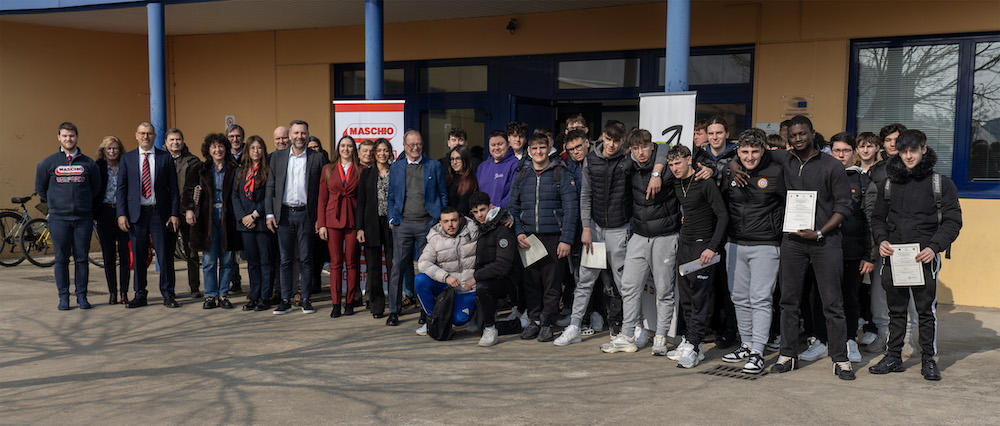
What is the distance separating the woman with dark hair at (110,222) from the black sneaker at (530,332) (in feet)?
13.6

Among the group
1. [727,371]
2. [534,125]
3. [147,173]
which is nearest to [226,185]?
[147,173]

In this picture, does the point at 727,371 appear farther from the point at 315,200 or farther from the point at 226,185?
the point at 226,185

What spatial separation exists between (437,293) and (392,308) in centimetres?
66

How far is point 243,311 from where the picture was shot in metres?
7.86

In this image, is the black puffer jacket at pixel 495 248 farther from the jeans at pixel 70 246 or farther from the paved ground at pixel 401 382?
the jeans at pixel 70 246

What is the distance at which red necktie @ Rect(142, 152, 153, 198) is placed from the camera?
790cm

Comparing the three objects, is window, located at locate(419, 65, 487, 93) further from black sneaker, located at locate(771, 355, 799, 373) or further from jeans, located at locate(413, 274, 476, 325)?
black sneaker, located at locate(771, 355, 799, 373)

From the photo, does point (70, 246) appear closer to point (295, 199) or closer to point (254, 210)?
point (254, 210)

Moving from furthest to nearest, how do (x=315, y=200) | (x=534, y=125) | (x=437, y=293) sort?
(x=534, y=125), (x=315, y=200), (x=437, y=293)

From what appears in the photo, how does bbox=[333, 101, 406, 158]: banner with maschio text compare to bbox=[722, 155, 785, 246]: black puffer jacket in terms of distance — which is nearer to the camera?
bbox=[722, 155, 785, 246]: black puffer jacket

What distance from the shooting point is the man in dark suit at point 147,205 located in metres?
7.90

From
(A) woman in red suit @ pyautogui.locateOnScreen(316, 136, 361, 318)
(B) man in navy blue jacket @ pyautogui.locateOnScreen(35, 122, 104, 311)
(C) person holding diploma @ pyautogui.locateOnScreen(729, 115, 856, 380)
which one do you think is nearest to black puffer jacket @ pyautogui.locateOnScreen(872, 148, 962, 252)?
(C) person holding diploma @ pyautogui.locateOnScreen(729, 115, 856, 380)

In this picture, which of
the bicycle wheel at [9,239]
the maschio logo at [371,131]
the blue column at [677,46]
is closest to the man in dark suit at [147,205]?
the maschio logo at [371,131]

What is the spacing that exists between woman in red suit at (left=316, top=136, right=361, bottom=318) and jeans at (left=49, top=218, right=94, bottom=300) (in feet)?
7.74
